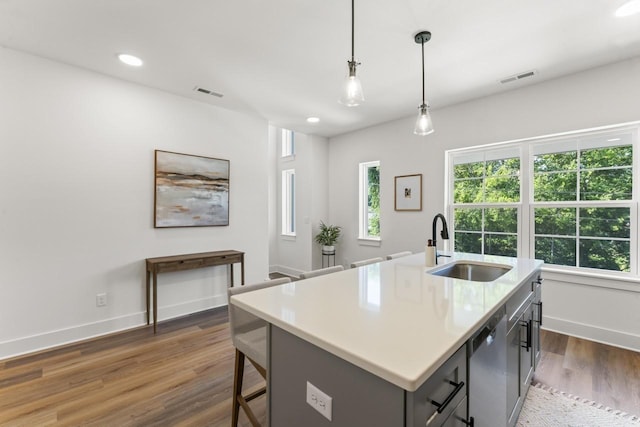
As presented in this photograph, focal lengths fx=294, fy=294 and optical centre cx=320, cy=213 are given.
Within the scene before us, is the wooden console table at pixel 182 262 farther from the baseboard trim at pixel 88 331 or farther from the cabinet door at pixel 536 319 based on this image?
the cabinet door at pixel 536 319

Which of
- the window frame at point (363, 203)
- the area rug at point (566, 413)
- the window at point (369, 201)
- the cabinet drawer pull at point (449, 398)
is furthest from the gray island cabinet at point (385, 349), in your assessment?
the window frame at point (363, 203)

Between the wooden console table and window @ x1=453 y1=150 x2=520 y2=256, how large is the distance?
2.94 m

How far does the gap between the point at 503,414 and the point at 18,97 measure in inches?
168

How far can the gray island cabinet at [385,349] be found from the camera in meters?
0.81

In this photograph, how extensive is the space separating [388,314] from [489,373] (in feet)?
1.87

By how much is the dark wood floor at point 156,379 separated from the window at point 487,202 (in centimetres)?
112

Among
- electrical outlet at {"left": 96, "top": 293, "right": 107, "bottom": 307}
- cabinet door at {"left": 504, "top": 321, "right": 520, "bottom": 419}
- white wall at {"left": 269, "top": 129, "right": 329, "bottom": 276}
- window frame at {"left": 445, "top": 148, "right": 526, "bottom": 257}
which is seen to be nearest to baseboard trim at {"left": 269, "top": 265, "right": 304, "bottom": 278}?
white wall at {"left": 269, "top": 129, "right": 329, "bottom": 276}

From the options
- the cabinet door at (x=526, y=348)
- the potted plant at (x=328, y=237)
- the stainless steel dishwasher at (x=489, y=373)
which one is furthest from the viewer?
the potted plant at (x=328, y=237)

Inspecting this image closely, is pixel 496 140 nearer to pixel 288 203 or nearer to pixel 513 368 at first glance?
pixel 513 368

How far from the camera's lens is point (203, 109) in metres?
3.75

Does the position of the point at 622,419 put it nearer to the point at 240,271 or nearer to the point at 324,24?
the point at 324,24

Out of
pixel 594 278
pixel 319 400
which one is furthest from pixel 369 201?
pixel 319 400

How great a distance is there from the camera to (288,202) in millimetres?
6141

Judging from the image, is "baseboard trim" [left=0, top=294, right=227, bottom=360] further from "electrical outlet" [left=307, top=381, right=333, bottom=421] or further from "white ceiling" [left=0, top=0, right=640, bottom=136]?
"electrical outlet" [left=307, top=381, right=333, bottom=421]
